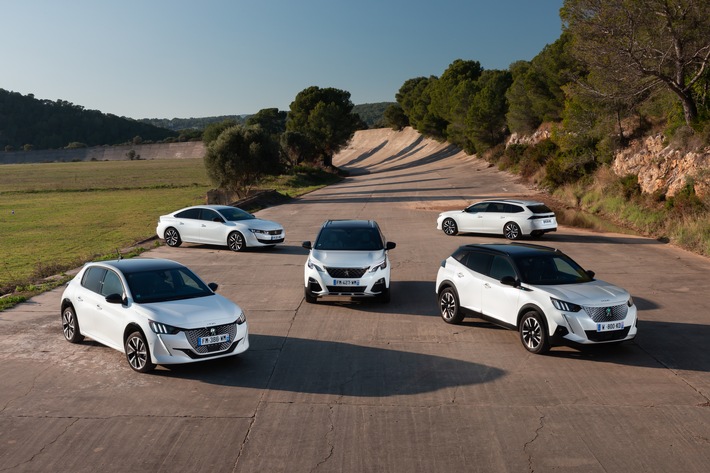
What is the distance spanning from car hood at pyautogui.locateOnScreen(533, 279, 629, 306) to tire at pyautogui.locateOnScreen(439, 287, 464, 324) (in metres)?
2.09

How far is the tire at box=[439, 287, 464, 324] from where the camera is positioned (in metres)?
13.0

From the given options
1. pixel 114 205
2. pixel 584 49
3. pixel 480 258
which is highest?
pixel 584 49

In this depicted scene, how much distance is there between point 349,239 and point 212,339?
20.1 ft

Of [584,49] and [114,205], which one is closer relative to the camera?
[584,49]

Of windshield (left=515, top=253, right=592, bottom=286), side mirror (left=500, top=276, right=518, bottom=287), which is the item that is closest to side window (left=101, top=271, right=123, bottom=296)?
side mirror (left=500, top=276, right=518, bottom=287)

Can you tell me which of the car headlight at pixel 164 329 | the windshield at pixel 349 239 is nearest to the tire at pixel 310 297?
the windshield at pixel 349 239

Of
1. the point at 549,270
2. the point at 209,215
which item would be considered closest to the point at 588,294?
the point at 549,270

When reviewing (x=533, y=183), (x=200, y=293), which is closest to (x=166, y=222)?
(x=200, y=293)

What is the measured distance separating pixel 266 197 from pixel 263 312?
3101cm

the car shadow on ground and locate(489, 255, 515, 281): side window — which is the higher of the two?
locate(489, 255, 515, 281): side window

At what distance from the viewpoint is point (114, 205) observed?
4781 centimetres

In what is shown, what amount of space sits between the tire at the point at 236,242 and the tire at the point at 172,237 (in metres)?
2.22

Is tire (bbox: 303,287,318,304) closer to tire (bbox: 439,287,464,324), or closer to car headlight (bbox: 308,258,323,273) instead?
car headlight (bbox: 308,258,323,273)

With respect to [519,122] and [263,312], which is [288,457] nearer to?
[263,312]
